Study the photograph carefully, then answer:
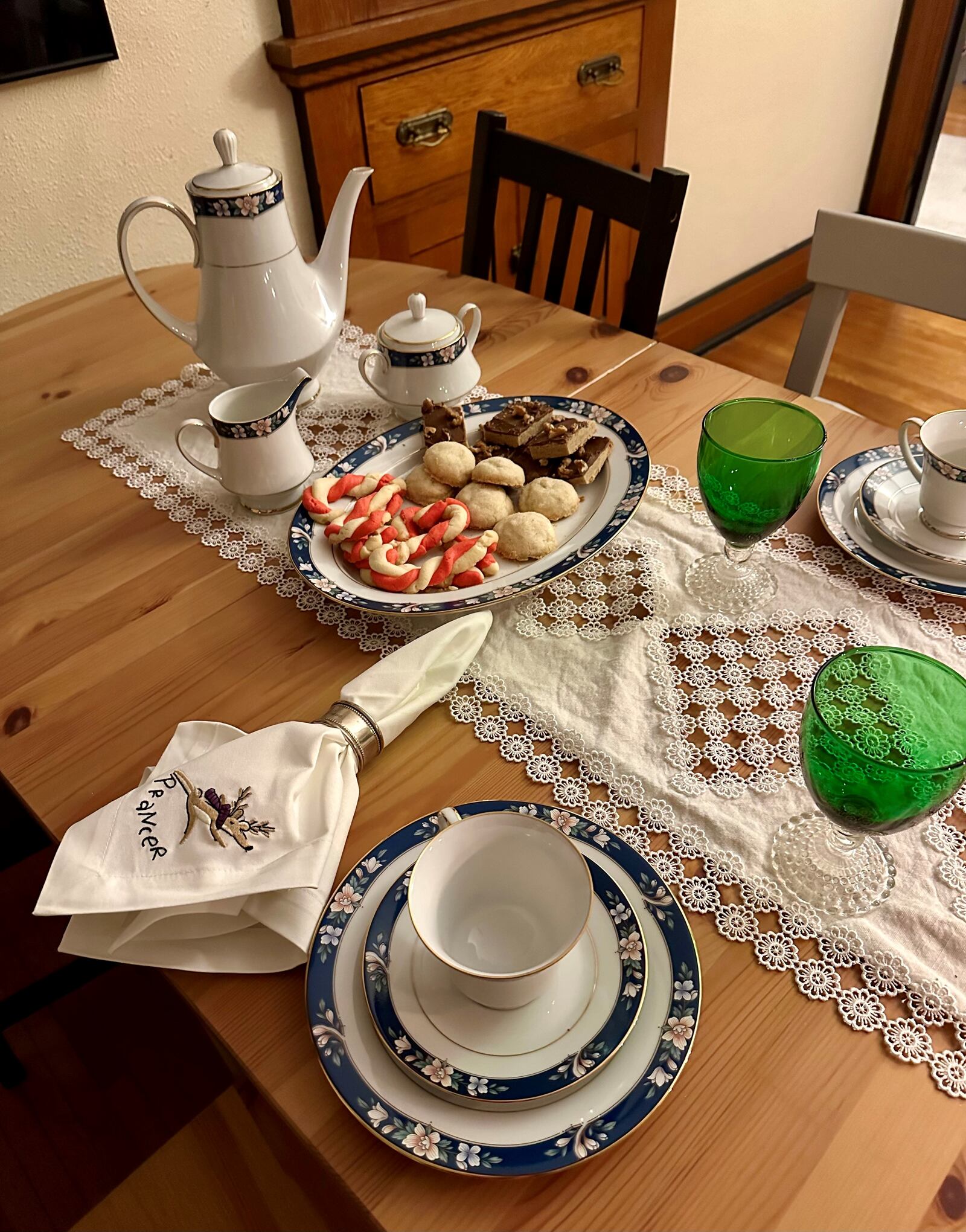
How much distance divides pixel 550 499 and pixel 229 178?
48cm

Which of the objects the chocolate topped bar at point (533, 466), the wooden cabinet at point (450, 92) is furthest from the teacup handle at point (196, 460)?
the wooden cabinet at point (450, 92)

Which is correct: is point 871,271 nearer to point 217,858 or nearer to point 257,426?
point 257,426

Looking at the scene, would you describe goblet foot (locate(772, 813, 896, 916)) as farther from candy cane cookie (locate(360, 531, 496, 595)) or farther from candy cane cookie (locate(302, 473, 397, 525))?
candy cane cookie (locate(302, 473, 397, 525))

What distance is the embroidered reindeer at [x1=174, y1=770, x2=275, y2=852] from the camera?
2.05 feet

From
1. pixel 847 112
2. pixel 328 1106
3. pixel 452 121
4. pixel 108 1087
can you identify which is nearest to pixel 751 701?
pixel 328 1106

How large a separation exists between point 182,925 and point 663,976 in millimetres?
310

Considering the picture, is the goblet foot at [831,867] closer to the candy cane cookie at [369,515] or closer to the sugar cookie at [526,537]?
the sugar cookie at [526,537]

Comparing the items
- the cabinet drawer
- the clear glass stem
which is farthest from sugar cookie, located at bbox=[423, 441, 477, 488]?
the cabinet drawer

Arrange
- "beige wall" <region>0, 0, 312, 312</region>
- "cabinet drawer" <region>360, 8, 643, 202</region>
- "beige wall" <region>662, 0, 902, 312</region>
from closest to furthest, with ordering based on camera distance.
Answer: "beige wall" <region>0, 0, 312, 312</region> < "cabinet drawer" <region>360, 8, 643, 202</region> < "beige wall" <region>662, 0, 902, 312</region>

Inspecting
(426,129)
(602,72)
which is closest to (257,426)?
(426,129)

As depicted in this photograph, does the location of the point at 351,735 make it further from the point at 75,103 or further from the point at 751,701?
the point at 75,103

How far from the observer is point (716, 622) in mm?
809

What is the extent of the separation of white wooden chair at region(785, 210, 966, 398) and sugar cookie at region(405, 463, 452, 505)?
548mm

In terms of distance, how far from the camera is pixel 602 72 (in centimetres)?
224
